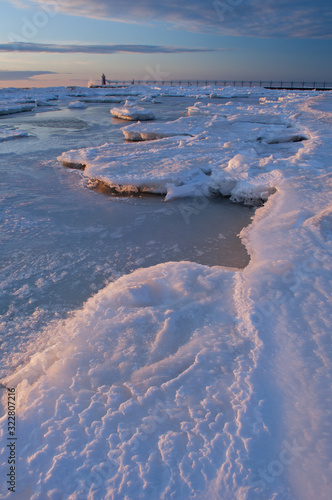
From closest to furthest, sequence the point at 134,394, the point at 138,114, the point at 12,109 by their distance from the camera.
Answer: the point at 134,394, the point at 138,114, the point at 12,109

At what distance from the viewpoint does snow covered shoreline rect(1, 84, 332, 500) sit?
1540 millimetres

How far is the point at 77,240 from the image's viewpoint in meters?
4.27

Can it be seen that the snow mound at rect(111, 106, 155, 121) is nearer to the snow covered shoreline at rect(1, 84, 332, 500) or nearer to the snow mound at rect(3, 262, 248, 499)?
the snow covered shoreline at rect(1, 84, 332, 500)

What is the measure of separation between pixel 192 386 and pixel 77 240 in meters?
2.78

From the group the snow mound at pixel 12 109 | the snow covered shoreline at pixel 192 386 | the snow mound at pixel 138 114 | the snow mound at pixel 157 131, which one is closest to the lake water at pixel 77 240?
the snow covered shoreline at pixel 192 386

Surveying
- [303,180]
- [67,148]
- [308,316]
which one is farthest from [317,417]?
[67,148]

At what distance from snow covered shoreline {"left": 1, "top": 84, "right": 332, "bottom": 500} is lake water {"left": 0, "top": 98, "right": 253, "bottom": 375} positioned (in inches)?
16.1

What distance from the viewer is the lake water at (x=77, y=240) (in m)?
3.05

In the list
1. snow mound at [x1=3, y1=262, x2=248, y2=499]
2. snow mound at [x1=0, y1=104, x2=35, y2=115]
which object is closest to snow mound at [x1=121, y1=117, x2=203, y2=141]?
snow mound at [x1=3, y1=262, x2=248, y2=499]

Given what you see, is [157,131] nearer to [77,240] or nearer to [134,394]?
[77,240]

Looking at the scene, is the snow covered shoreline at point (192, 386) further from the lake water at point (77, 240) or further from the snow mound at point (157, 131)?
the snow mound at point (157, 131)

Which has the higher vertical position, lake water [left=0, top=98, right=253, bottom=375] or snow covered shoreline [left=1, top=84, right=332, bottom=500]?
snow covered shoreline [left=1, top=84, right=332, bottom=500]

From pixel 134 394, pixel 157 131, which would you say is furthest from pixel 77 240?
pixel 157 131

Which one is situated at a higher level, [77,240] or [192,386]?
[192,386]
